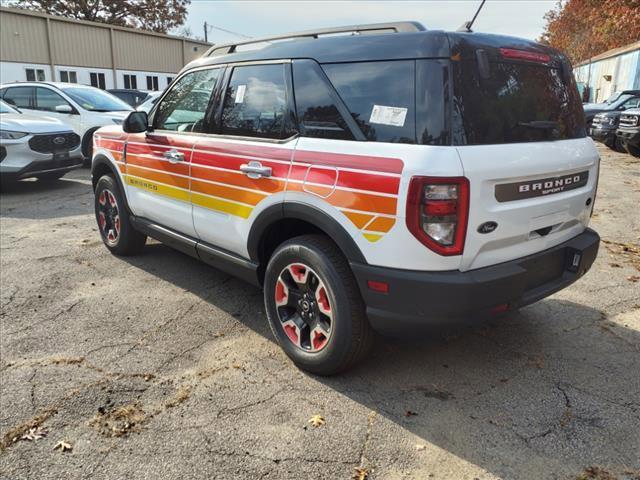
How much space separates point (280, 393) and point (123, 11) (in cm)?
4474

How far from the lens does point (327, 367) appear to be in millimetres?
3041

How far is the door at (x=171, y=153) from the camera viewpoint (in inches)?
154

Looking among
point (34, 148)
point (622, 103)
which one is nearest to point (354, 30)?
point (34, 148)

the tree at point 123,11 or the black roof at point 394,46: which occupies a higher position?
the tree at point 123,11

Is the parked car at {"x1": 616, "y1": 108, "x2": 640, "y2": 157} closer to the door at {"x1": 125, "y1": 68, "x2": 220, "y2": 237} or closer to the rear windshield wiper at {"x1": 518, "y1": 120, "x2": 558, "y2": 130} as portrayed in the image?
the rear windshield wiper at {"x1": 518, "y1": 120, "x2": 558, "y2": 130}

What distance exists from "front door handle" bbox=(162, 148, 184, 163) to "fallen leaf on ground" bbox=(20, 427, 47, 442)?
6.72 ft

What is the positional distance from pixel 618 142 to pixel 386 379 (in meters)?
14.7

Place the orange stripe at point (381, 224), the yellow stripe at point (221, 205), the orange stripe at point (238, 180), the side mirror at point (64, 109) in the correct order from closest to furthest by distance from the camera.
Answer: the orange stripe at point (381, 224) → the orange stripe at point (238, 180) → the yellow stripe at point (221, 205) → the side mirror at point (64, 109)

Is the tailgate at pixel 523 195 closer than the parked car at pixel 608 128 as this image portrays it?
Yes

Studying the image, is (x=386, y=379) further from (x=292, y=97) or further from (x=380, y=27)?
(x=380, y=27)

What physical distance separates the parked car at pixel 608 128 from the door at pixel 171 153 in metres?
14.0

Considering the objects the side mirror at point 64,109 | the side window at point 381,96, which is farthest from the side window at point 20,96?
the side window at point 381,96

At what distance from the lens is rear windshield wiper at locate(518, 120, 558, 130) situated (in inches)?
110

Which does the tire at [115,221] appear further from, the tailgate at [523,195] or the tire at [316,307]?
the tailgate at [523,195]
